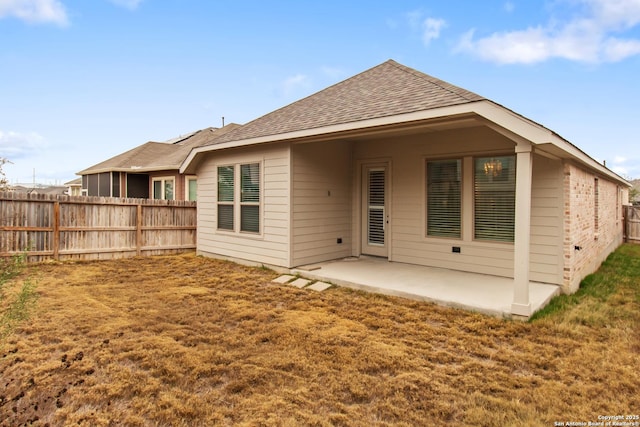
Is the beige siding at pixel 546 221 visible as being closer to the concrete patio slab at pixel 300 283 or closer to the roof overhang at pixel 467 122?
the roof overhang at pixel 467 122

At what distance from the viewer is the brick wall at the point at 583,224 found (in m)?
5.76

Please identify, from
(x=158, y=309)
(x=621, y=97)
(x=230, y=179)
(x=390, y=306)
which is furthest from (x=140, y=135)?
(x=621, y=97)

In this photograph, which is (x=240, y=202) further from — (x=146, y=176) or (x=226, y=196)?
(x=146, y=176)

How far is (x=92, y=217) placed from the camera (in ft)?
29.5

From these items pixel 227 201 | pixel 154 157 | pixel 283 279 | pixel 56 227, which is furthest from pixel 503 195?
pixel 154 157

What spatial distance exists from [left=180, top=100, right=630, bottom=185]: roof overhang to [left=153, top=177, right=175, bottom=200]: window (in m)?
9.08

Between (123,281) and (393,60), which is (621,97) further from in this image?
(123,281)

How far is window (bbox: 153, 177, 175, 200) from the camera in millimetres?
14836

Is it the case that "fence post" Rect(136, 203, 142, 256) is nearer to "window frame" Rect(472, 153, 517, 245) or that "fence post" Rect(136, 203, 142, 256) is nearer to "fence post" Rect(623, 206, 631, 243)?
"window frame" Rect(472, 153, 517, 245)

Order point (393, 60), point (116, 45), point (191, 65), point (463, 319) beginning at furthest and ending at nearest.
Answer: point (191, 65) < point (116, 45) < point (393, 60) < point (463, 319)

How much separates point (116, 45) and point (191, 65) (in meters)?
2.87

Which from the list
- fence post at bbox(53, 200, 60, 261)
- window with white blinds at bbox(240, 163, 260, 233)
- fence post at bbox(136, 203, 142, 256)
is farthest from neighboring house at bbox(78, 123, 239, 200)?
window with white blinds at bbox(240, 163, 260, 233)

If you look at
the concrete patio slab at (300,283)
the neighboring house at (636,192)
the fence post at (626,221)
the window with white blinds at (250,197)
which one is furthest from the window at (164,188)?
the neighboring house at (636,192)

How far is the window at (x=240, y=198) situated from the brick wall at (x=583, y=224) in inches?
229
